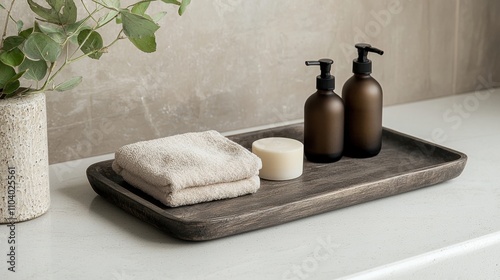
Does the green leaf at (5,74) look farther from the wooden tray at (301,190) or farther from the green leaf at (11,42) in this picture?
the wooden tray at (301,190)

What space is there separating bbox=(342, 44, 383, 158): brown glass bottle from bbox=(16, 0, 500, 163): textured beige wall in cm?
24

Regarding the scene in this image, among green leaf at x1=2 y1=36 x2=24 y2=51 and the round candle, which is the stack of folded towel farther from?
green leaf at x1=2 y1=36 x2=24 y2=51

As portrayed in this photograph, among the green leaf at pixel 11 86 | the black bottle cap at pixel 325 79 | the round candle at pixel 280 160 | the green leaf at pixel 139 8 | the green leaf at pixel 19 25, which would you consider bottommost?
the round candle at pixel 280 160

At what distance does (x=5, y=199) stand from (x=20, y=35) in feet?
0.80

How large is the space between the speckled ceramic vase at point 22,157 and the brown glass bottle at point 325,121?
45 cm

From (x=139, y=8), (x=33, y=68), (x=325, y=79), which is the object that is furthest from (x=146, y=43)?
(x=325, y=79)

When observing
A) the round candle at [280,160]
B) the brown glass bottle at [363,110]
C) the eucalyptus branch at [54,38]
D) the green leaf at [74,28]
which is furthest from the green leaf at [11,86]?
the brown glass bottle at [363,110]

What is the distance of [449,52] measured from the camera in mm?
1845

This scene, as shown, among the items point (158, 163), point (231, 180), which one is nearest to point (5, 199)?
point (158, 163)

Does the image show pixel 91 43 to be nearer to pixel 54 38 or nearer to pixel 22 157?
pixel 54 38

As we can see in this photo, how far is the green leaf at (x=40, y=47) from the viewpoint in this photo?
1.12 metres

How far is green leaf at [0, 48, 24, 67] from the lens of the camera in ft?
3.76

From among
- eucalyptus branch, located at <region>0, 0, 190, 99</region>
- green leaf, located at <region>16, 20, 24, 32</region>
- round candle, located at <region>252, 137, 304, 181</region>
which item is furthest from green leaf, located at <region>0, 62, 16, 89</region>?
round candle, located at <region>252, 137, 304, 181</region>

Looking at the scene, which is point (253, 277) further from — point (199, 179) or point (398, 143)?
point (398, 143)
